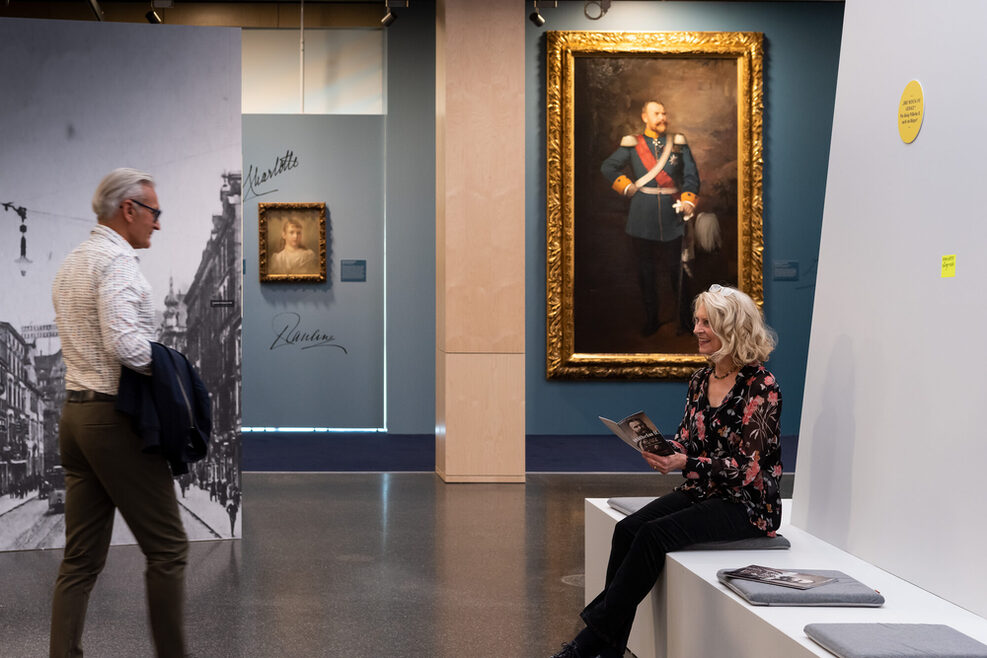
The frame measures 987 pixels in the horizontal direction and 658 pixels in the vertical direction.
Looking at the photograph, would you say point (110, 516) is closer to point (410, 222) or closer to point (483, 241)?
point (483, 241)

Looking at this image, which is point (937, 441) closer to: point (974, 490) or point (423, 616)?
point (974, 490)

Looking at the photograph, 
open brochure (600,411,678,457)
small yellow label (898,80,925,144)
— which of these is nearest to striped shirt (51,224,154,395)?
open brochure (600,411,678,457)

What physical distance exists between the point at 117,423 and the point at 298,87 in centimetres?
939

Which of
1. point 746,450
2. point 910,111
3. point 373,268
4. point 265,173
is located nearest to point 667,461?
point 746,450

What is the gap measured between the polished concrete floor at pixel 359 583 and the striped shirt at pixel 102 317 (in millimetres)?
1453

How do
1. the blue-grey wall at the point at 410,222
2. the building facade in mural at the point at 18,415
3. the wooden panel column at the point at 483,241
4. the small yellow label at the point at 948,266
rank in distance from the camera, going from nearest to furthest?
the small yellow label at the point at 948,266 < the building facade in mural at the point at 18,415 < the wooden panel column at the point at 483,241 < the blue-grey wall at the point at 410,222

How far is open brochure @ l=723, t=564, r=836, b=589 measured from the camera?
11.0ft

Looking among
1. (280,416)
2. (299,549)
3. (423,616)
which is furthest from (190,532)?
(280,416)

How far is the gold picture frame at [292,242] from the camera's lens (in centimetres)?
1220

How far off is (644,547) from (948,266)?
1401mm

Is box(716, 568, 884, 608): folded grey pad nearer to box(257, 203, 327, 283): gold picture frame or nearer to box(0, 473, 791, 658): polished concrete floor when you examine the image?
box(0, 473, 791, 658): polished concrete floor

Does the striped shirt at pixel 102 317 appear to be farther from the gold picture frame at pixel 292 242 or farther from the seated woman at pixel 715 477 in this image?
the gold picture frame at pixel 292 242
